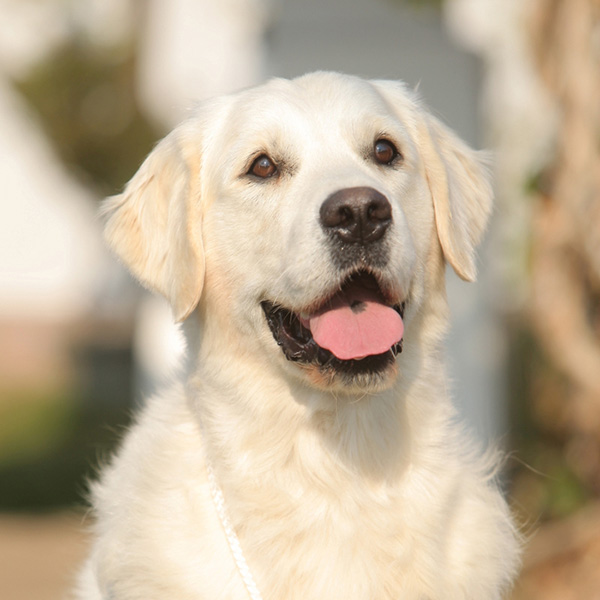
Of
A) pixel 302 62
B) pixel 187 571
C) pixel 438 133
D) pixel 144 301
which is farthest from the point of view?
pixel 144 301

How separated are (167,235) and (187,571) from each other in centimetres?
120

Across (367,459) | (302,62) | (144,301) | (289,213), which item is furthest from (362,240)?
(144,301)

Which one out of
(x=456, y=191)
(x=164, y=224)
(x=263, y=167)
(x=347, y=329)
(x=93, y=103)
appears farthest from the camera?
(x=93, y=103)

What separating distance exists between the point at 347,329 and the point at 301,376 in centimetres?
22

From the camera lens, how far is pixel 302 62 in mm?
7477

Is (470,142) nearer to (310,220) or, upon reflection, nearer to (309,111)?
(309,111)

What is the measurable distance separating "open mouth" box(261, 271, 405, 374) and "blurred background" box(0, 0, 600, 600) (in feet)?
2.76

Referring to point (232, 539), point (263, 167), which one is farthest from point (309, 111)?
point (232, 539)

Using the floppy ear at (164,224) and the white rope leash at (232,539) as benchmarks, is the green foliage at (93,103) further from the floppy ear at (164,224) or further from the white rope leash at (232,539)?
the white rope leash at (232,539)

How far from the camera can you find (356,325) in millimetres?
3197

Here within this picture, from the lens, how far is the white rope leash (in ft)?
10.2

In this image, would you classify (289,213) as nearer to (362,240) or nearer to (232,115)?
(362,240)

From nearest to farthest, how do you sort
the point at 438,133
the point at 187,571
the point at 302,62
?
the point at 187,571 < the point at 438,133 < the point at 302,62

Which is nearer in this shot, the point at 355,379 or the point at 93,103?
the point at 355,379
